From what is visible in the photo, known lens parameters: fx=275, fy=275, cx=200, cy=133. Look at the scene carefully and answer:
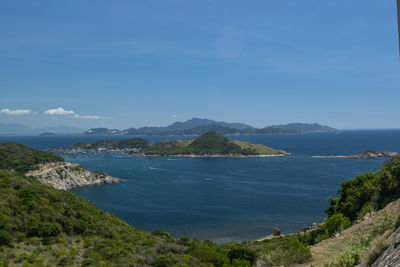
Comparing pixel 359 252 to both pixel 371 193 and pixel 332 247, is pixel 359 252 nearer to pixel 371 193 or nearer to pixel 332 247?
pixel 332 247

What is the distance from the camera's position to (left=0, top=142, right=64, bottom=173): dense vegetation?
75.6m

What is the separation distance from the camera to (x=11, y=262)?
17.7 metres

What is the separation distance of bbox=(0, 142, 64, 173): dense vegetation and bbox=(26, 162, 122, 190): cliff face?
2.30m

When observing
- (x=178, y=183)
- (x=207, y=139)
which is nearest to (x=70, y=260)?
(x=178, y=183)

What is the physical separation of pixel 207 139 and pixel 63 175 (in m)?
118

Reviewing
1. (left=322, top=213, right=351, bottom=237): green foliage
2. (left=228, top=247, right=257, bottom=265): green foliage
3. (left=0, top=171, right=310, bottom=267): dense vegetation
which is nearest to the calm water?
(left=0, top=171, right=310, bottom=267): dense vegetation

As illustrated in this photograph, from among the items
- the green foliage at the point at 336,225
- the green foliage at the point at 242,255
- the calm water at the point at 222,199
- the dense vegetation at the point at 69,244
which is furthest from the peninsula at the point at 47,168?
the green foliage at the point at 336,225

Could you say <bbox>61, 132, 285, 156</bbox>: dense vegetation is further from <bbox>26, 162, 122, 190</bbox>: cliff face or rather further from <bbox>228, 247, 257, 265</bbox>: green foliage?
<bbox>228, 247, 257, 265</bbox>: green foliage

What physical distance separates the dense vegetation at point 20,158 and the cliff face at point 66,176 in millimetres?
2300

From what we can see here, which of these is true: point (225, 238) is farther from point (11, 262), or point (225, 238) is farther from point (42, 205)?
point (11, 262)

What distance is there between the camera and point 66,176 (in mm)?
81438

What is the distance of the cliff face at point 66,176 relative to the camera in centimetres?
7544

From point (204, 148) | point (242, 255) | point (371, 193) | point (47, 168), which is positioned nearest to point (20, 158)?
point (47, 168)

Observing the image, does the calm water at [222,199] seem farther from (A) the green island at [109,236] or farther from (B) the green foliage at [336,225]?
(B) the green foliage at [336,225]
